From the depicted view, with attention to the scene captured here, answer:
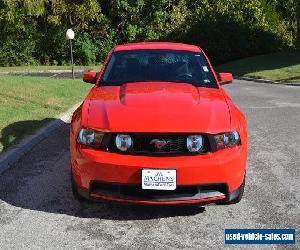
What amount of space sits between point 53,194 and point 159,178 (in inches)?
61.0

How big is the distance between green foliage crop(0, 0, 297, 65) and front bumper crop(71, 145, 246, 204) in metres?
26.6

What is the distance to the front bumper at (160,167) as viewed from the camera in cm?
415

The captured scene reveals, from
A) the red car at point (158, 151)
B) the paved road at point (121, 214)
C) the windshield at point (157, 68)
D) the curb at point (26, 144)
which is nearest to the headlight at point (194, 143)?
the red car at point (158, 151)

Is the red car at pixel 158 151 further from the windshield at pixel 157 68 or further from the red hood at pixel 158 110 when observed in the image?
the windshield at pixel 157 68

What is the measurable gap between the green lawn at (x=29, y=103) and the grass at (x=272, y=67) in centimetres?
947

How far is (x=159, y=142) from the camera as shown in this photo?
4.27m

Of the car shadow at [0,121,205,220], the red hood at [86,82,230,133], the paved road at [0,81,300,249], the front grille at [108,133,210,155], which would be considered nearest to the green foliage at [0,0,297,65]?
the car shadow at [0,121,205,220]

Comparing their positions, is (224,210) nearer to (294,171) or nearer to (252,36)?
(294,171)

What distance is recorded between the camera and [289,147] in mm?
7172

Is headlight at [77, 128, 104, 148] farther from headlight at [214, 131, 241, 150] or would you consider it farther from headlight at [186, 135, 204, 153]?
headlight at [214, 131, 241, 150]

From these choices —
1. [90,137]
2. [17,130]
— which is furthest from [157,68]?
[17,130]

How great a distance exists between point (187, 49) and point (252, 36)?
26856 millimetres

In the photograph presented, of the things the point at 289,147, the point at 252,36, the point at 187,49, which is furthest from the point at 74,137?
the point at 252,36

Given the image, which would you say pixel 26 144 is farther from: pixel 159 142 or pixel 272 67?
pixel 272 67
